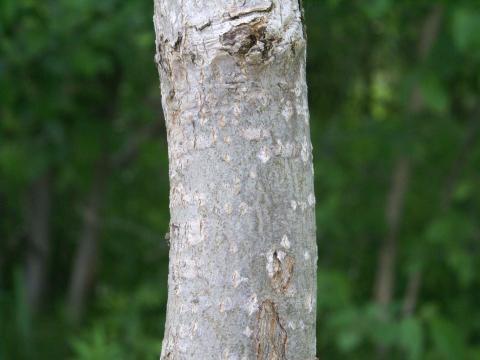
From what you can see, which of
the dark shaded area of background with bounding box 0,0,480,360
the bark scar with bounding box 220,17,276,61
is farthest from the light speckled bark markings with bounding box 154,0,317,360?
the dark shaded area of background with bounding box 0,0,480,360

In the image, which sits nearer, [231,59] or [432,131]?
[231,59]

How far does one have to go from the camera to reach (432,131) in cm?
493

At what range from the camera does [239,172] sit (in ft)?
3.93

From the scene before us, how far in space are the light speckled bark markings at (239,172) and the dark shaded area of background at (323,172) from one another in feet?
7.12

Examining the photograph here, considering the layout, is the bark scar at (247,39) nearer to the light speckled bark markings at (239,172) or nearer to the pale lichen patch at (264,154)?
the light speckled bark markings at (239,172)

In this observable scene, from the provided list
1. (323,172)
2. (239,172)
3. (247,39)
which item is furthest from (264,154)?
(323,172)

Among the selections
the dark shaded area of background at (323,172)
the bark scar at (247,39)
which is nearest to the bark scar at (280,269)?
the bark scar at (247,39)

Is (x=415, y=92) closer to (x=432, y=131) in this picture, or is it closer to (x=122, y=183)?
(x=432, y=131)

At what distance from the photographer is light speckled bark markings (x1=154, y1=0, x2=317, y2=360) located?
3.92 feet

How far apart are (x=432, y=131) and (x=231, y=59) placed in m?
3.92

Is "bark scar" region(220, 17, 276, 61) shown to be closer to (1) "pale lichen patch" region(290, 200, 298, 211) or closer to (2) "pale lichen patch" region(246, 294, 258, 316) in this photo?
(1) "pale lichen patch" region(290, 200, 298, 211)

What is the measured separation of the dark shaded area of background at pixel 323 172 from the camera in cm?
405

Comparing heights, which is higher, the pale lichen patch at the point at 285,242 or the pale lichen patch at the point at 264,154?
the pale lichen patch at the point at 264,154

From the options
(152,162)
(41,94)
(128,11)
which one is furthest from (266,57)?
(152,162)
